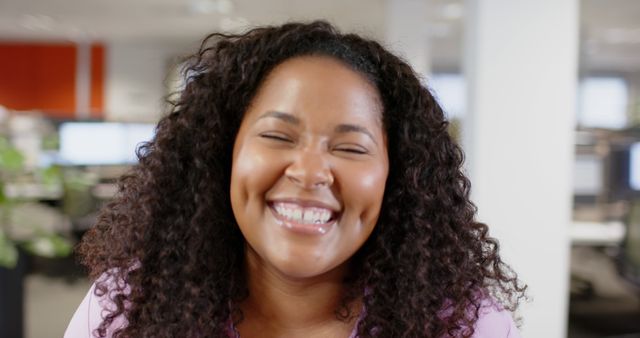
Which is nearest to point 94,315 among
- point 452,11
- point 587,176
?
point 587,176

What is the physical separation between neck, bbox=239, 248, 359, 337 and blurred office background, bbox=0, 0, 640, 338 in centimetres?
38

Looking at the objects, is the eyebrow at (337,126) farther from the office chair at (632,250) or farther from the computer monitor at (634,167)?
the computer monitor at (634,167)

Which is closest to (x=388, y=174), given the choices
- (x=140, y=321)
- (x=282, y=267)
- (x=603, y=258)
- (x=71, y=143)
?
(x=282, y=267)

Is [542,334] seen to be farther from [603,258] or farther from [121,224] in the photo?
[121,224]

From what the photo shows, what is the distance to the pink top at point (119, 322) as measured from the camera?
3.55ft

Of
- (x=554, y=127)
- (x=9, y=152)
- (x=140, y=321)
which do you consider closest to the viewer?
(x=140, y=321)

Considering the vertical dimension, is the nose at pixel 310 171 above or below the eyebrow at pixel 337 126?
below

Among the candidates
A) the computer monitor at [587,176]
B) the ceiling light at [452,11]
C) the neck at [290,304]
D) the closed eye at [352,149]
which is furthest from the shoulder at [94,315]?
the ceiling light at [452,11]

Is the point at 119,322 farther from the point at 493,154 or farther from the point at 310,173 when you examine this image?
the point at 493,154

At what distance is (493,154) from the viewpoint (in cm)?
286

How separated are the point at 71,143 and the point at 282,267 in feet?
15.8

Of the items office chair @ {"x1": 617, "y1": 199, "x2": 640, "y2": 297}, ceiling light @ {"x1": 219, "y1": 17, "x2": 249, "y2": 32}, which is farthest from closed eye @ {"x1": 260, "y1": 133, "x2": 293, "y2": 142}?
ceiling light @ {"x1": 219, "y1": 17, "x2": 249, "y2": 32}

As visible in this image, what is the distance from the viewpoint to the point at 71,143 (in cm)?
534

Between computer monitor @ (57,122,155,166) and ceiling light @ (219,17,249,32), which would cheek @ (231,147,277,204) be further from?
ceiling light @ (219,17,249,32)
